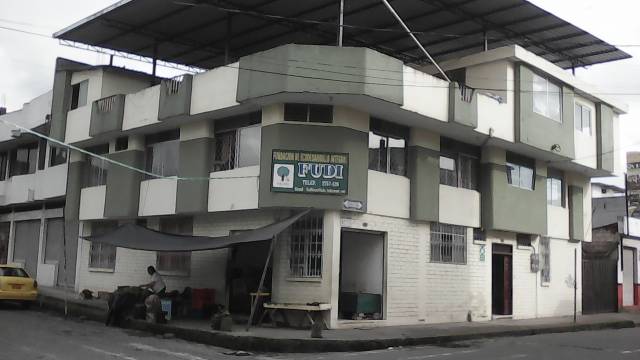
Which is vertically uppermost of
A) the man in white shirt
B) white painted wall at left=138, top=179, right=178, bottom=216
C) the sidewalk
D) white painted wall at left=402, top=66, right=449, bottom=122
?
white painted wall at left=402, top=66, right=449, bottom=122

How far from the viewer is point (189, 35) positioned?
72.6 ft

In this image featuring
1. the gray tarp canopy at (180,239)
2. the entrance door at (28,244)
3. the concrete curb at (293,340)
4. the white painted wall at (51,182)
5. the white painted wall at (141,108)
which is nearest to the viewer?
the concrete curb at (293,340)

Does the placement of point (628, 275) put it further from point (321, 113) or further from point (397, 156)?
point (321, 113)

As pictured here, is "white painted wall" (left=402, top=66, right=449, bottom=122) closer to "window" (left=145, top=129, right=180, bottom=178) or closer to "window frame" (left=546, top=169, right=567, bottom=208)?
"window" (left=145, top=129, right=180, bottom=178)

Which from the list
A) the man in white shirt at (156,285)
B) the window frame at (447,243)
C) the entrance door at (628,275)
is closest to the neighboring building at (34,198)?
the man in white shirt at (156,285)

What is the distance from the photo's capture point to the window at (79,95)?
23.7 metres

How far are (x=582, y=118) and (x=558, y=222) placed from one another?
13.2 feet

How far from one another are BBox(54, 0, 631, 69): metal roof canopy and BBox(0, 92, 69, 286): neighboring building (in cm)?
568

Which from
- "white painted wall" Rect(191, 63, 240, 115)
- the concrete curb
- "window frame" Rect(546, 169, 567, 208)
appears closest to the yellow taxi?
the concrete curb

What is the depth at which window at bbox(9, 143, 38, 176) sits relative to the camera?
28453 millimetres

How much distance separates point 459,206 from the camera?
19.5m

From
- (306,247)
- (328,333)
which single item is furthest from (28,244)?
(328,333)

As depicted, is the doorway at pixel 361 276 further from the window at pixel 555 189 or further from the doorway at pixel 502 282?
the window at pixel 555 189

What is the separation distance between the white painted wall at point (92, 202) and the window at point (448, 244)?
11409 millimetres
